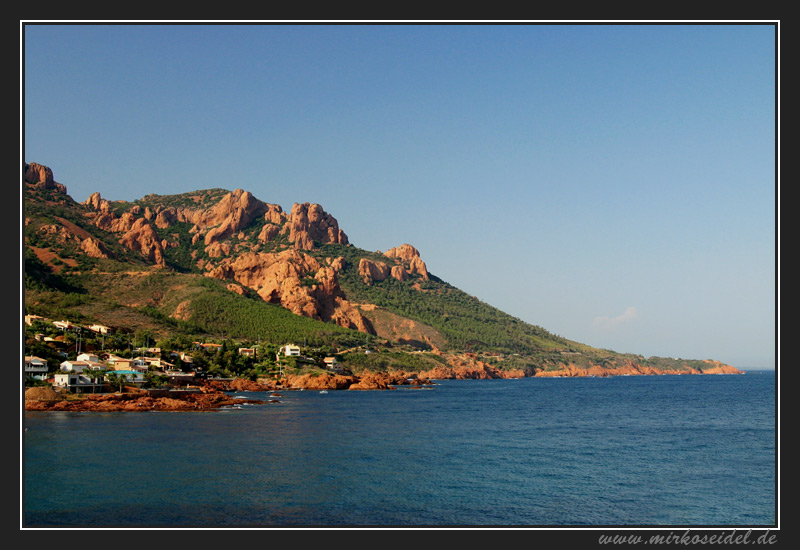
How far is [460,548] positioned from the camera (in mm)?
13883

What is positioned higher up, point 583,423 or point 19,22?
point 19,22

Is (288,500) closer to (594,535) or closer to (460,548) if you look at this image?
(460,548)

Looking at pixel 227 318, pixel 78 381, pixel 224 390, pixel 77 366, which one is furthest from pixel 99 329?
pixel 227 318

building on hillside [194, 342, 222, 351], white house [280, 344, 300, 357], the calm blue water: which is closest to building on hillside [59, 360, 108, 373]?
the calm blue water

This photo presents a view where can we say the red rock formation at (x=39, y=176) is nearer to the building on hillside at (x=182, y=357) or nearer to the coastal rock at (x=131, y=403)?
the building on hillside at (x=182, y=357)

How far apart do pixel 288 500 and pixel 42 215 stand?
135916 mm

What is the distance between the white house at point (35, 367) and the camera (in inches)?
2283

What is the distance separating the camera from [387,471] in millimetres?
29297

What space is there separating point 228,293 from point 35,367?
76742 mm

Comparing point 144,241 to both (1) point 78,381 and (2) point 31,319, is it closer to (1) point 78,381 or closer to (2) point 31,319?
(2) point 31,319

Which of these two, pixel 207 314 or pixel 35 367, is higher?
pixel 207 314

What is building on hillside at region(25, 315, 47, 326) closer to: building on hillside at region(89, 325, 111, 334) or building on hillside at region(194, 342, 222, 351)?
building on hillside at region(89, 325, 111, 334)

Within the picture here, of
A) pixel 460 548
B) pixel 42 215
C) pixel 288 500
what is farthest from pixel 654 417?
pixel 42 215

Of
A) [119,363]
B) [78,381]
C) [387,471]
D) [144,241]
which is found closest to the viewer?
[387,471]
